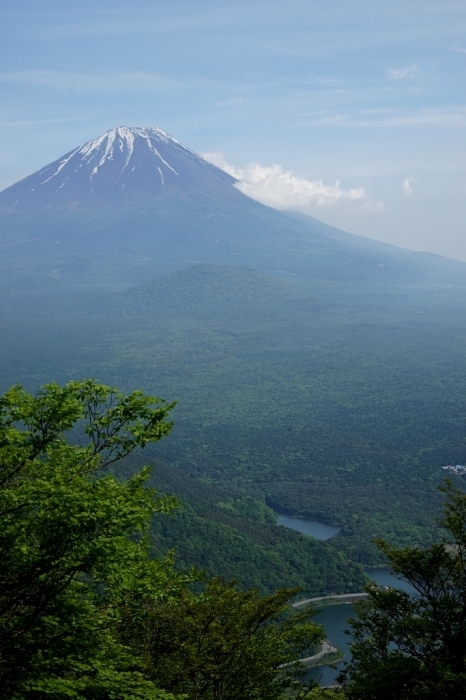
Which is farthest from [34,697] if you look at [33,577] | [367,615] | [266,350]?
[266,350]

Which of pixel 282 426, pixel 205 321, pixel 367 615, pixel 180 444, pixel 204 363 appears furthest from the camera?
pixel 205 321

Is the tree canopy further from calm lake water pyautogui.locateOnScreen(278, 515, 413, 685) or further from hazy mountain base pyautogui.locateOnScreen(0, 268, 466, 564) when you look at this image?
hazy mountain base pyautogui.locateOnScreen(0, 268, 466, 564)

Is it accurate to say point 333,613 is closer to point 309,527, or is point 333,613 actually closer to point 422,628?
point 309,527

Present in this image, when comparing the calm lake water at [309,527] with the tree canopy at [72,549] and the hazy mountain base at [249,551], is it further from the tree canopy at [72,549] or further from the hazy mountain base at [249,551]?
the tree canopy at [72,549]

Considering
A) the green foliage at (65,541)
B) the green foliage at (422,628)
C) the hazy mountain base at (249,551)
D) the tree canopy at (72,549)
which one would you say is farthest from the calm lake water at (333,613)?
the green foliage at (65,541)

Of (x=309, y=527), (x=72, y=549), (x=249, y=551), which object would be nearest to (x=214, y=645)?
(x=72, y=549)

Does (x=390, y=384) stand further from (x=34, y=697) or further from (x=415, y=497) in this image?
(x=34, y=697)
